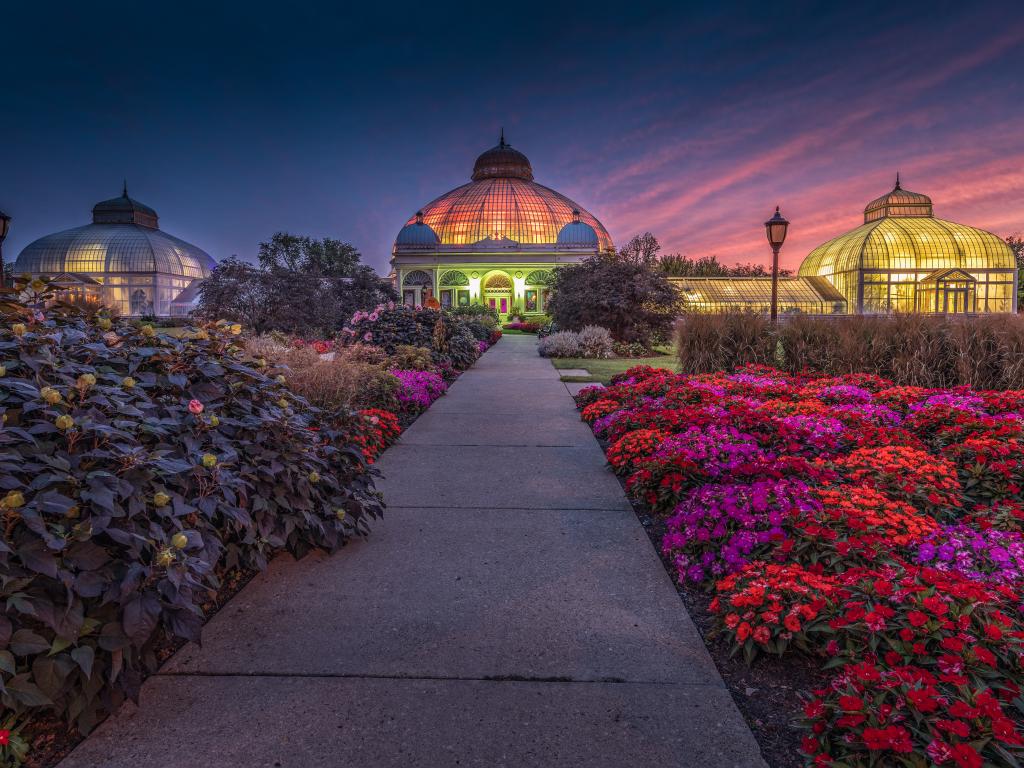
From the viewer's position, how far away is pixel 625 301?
2234cm

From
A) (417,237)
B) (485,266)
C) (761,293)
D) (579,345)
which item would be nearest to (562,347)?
(579,345)

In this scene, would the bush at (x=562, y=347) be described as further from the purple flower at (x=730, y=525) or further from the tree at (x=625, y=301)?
the purple flower at (x=730, y=525)

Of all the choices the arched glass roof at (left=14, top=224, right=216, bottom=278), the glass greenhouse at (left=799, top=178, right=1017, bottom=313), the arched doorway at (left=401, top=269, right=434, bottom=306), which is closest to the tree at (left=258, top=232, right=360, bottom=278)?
the arched doorway at (left=401, top=269, right=434, bottom=306)

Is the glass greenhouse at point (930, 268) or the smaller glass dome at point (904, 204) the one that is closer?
the glass greenhouse at point (930, 268)

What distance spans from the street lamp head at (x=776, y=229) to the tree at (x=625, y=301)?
758 centimetres

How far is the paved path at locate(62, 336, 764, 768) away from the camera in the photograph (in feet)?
6.94

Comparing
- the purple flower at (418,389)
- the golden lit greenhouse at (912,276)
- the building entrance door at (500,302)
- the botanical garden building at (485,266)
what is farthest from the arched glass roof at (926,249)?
the purple flower at (418,389)

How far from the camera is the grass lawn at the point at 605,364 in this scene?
44.4ft

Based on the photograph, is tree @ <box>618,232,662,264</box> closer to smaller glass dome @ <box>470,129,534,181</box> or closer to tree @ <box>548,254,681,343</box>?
tree @ <box>548,254,681,343</box>

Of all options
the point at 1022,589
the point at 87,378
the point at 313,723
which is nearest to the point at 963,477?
the point at 1022,589

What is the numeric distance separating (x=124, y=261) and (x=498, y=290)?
159 feet

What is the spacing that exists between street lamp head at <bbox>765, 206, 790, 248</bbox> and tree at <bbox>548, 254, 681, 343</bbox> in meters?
7.58

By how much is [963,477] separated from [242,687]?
464cm

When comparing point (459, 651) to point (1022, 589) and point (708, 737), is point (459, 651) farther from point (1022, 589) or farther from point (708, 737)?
point (1022, 589)
